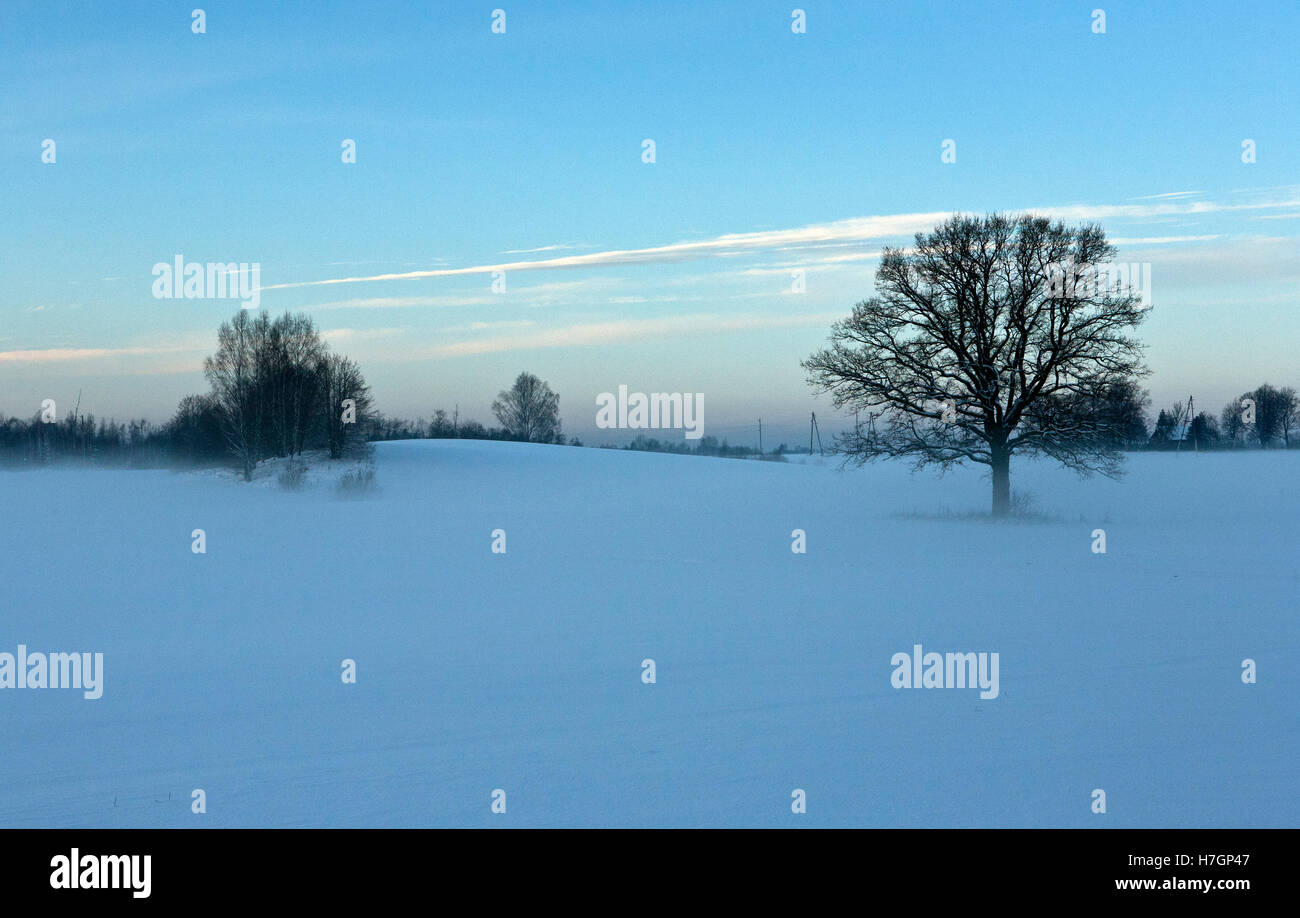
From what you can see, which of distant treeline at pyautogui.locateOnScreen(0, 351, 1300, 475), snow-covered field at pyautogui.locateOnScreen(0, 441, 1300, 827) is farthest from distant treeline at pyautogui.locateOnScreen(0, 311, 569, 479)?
snow-covered field at pyautogui.locateOnScreen(0, 441, 1300, 827)

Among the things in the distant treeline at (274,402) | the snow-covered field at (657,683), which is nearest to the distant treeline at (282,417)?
the distant treeline at (274,402)

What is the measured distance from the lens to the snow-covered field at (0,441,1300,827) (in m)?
7.15

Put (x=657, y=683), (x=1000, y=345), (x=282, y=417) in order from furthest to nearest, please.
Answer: (x=282, y=417)
(x=1000, y=345)
(x=657, y=683)

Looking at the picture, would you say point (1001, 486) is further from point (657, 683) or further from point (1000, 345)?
point (657, 683)

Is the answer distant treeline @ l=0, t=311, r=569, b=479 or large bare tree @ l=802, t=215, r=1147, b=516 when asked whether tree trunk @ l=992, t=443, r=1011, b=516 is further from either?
distant treeline @ l=0, t=311, r=569, b=479

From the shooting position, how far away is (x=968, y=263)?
96.8 feet

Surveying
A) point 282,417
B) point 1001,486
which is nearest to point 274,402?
point 282,417

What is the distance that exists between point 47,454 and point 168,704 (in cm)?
8031

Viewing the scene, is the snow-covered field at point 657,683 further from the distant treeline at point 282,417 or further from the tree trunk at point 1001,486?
the distant treeline at point 282,417

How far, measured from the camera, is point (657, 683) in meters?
10.7

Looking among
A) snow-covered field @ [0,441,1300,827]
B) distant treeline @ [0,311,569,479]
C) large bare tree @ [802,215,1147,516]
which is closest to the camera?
snow-covered field @ [0,441,1300,827]

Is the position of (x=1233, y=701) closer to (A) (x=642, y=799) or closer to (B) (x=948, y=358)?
(A) (x=642, y=799)

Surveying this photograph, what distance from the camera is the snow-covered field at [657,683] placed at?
715cm
